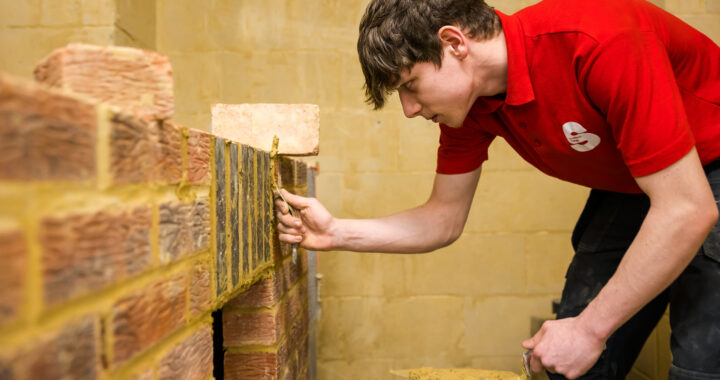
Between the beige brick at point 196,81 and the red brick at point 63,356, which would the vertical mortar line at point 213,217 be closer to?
the red brick at point 63,356

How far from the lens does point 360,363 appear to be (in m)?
2.80

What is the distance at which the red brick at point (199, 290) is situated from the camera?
2.88 feet

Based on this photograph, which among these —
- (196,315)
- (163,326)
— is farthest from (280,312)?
(163,326)

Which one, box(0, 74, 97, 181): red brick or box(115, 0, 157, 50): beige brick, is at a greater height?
box(115, 0, 157, 50): beige brick

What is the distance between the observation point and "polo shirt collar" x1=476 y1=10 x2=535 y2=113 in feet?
4.07

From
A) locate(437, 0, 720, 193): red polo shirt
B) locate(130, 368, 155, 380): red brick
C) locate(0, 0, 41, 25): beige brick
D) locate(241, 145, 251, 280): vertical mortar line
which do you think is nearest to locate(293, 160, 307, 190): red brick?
locate(241, 145, 251, 280): vertical mortar line

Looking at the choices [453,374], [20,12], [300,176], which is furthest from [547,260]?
[20,12]

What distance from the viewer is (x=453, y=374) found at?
2.60 metres

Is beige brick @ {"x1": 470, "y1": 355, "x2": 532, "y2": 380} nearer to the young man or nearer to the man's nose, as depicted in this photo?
the young man

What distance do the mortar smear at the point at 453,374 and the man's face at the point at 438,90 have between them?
5.41ft

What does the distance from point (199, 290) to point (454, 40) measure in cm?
85

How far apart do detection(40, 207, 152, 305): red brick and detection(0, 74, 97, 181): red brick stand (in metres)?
0.05

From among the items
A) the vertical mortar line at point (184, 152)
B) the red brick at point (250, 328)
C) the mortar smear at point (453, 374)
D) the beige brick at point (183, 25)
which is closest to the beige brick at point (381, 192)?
the mortar smear at point (453, 374)

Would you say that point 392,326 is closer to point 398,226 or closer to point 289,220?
point 398,226
